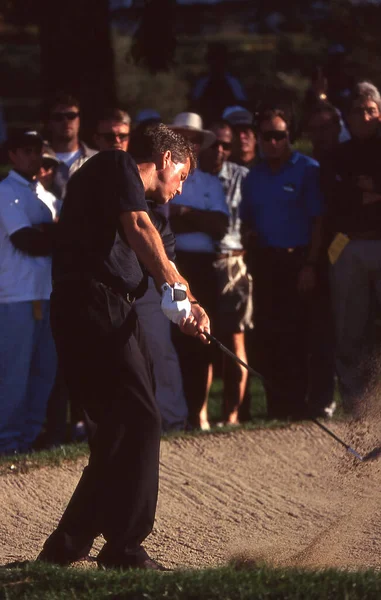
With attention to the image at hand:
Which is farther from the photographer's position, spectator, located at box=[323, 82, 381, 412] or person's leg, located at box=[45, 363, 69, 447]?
person's leg, located at box=[45, 363, 69, 447]

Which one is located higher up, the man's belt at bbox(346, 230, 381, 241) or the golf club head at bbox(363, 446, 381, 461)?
the man's belt at bbox(346, 230, 381, 241)

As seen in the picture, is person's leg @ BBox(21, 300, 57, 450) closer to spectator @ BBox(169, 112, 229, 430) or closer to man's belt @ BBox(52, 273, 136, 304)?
spectator @ BBox(169, 112, 229, 430)

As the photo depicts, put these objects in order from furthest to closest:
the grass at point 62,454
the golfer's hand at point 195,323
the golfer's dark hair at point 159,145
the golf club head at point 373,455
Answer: the grass at point 62,454, the golf club head at point 373,455, the golfer's dark hair at point 159,145, the golfer's hand at point 195,323

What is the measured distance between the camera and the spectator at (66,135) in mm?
8930

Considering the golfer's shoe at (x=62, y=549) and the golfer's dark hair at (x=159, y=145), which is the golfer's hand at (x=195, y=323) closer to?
the golfer's dark hair at (x=159, y=145)

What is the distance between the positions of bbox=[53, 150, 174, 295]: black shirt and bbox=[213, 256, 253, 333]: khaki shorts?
3.55 m

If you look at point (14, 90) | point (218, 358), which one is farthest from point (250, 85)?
point (218, 358)

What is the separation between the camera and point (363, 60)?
1856 centimetres

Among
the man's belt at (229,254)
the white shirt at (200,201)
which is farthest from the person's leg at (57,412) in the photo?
the man's belt at (229,254)

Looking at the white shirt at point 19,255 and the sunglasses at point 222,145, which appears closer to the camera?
the white shirt at point 19,255

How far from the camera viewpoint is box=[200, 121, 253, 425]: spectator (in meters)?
8.93

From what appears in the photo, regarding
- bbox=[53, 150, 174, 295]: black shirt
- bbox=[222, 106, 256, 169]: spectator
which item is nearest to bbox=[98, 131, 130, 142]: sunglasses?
bbox=[222, 106, 256, 169]: spectator

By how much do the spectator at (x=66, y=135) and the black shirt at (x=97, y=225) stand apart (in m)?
3.54

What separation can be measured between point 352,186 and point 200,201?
1.18 metres
